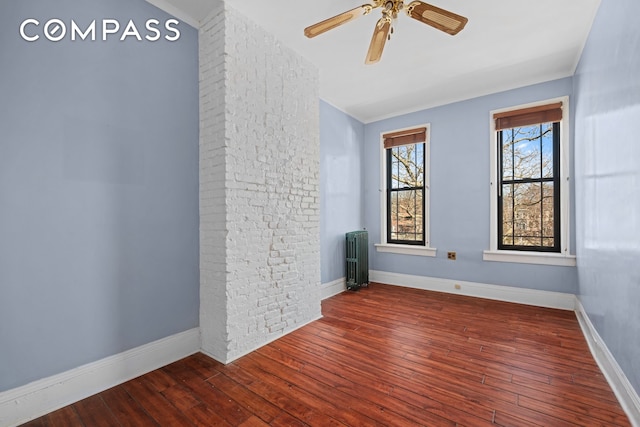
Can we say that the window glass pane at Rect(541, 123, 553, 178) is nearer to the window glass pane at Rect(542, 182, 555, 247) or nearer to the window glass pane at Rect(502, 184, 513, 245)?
the window glass pane at Rect(542, 182, 555, 247)

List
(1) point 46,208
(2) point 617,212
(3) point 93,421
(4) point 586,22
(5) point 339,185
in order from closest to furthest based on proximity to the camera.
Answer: (3) point 93,421 → (1) point 46,208 → (2) point 617,212 → (4) point 586,22 → (5) point 339,185

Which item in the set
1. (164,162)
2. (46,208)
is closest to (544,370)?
(164,162)

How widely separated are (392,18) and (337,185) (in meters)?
2.36

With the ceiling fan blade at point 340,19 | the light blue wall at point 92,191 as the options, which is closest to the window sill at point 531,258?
the ceiling fan blade at point 340,19

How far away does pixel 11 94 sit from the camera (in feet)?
5.11

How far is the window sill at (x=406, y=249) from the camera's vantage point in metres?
4.16

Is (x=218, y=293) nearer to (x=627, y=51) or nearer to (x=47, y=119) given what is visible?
(x=47, y=119)

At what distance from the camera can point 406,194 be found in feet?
14.8

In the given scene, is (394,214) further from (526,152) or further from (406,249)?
(526,152)

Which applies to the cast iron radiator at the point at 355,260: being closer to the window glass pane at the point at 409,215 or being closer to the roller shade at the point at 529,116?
the window glass pane at the point at 409,215

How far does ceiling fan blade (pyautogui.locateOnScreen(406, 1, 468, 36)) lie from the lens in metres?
1.76

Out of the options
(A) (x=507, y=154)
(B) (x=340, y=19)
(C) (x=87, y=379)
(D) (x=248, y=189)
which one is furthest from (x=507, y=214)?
(C) (x=87, y=379)

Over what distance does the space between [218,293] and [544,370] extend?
2515mm

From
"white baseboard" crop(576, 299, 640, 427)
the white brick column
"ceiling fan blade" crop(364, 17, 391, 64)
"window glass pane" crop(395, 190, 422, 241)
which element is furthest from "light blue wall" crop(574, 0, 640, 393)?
the white brick column
